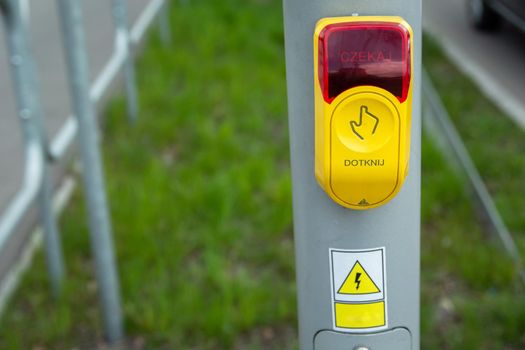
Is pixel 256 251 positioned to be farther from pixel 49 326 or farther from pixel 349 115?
pixel 349 115

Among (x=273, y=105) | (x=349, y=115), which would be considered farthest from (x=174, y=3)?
(x=349, y=115)

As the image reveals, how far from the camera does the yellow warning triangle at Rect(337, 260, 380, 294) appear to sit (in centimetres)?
128

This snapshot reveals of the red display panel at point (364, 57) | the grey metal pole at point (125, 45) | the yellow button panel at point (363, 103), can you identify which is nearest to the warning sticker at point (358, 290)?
the yellow button panel at point (363, 103)

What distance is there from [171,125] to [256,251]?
1.47m

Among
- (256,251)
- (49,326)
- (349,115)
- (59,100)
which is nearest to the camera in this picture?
(349,115)

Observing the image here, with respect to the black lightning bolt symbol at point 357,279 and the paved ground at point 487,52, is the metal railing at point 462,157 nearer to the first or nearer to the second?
the paved ground at point 487,52

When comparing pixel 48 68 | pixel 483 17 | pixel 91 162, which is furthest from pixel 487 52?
pixel 91 162

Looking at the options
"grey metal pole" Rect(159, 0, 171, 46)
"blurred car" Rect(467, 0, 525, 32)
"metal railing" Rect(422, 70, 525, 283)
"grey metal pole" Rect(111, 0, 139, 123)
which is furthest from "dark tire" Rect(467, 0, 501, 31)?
"grey metal pole" Rect(111, 0, 139, 123)

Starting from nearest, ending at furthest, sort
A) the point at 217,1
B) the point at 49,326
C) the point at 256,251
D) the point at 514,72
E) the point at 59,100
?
1. the point at 49,326
2. the point at 256,251
3. the point at 59,100
4. the point at 514,72
5. the point at 217,1

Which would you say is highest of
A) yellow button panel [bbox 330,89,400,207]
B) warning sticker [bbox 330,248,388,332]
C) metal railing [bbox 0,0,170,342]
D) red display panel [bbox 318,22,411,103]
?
red display panel [bbox 318,22,411,103]

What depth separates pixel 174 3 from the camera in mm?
7859

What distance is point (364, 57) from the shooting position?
1.17m

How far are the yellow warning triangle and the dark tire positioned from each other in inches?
266

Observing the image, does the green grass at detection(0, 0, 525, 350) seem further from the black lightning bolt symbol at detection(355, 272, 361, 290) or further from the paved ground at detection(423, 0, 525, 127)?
the black lightning bolt symbol at detection(355, 272, 361, 290)
